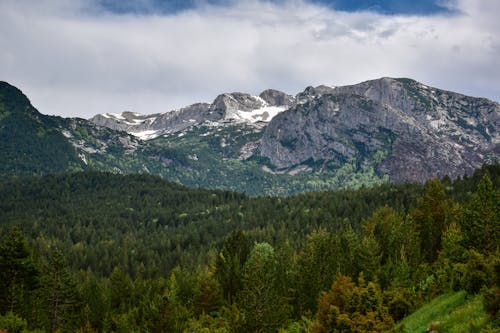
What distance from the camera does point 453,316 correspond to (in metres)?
28.1

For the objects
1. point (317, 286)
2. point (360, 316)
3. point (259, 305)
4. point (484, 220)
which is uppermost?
point (484, 220)

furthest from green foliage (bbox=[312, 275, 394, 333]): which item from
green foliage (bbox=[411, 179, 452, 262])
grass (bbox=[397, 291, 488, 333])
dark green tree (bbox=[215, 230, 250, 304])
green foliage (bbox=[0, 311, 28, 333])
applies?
dark green tree (bbox=[215, 230, 250, 304])

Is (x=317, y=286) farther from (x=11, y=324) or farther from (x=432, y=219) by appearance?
(x=11, y=324)

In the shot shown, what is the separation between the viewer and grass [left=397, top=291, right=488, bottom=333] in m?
25.4

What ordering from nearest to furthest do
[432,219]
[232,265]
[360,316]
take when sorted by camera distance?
1. [360,316]
2. [432,219]
3. [232,265]

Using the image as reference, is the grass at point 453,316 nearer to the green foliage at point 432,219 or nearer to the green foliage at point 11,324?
the green foliage at point 11,324

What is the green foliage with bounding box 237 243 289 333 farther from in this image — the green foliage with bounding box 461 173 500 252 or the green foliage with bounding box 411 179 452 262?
the green foliage with bounding box 411 179 452 262

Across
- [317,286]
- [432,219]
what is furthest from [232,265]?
[432,219]

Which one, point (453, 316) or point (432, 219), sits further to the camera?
point (432, 219)

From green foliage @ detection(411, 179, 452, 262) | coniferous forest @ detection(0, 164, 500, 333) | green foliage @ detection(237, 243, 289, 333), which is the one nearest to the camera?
coniferous forest @ detection(0, 164, 500, 333)

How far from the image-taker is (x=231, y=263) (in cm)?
10312

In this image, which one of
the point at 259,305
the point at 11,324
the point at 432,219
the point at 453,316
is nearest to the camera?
the point at 453,316

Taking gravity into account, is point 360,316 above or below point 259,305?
above

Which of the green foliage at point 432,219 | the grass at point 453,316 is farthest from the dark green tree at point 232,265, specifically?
the grass at point 453,316
